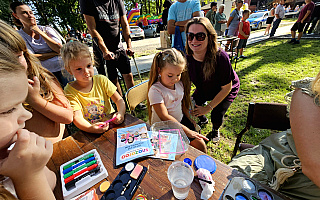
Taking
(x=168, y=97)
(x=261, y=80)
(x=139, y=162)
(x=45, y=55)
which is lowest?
(x=261, y=80)

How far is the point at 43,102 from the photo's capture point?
3.87 feet

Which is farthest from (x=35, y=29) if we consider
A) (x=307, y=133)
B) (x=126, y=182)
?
(x=307, y=133)

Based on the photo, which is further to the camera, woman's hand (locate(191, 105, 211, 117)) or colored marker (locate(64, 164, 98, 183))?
woman's hand (locate(191, 105, 211, 117))

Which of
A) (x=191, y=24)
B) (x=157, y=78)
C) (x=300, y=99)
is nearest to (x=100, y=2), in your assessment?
(x=191, y=24)

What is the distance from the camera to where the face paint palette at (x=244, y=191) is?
0.74 meters

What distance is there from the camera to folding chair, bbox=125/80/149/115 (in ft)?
5.99

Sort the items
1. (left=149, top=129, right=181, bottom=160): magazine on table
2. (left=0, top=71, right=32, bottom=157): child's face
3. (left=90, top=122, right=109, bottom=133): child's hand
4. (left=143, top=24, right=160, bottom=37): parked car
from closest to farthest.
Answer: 1. (left=0, top=71, right=32, bottom=157): child's face
2. (left=149, top=129, right=181, bottom=160): magazine on table
3. (left=90, top=122, right=109, bottom=133): child's hand
4. (left=143, top=24, right=160, bottom=37): parked car

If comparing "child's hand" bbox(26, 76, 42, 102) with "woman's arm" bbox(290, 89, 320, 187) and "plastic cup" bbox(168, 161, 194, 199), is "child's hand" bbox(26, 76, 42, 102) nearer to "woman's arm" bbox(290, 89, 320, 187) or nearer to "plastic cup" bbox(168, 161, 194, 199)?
"plastic cup" bbox(168, 161, 194, 199)

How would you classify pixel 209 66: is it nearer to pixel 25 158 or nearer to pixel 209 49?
pixel 209 49

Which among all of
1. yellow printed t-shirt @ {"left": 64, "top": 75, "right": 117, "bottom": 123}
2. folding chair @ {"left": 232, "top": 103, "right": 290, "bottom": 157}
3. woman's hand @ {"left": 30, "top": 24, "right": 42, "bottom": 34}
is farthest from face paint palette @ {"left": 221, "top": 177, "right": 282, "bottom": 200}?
woman's hand @ {"left": 30, "top": 24, "right": 42, "bottom": 34}

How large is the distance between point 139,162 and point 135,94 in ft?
3.51

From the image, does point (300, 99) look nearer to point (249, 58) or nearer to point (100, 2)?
point (100, 2)

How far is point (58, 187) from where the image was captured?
0.88 meters

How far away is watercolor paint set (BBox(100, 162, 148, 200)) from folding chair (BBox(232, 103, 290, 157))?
1323 millimetres
